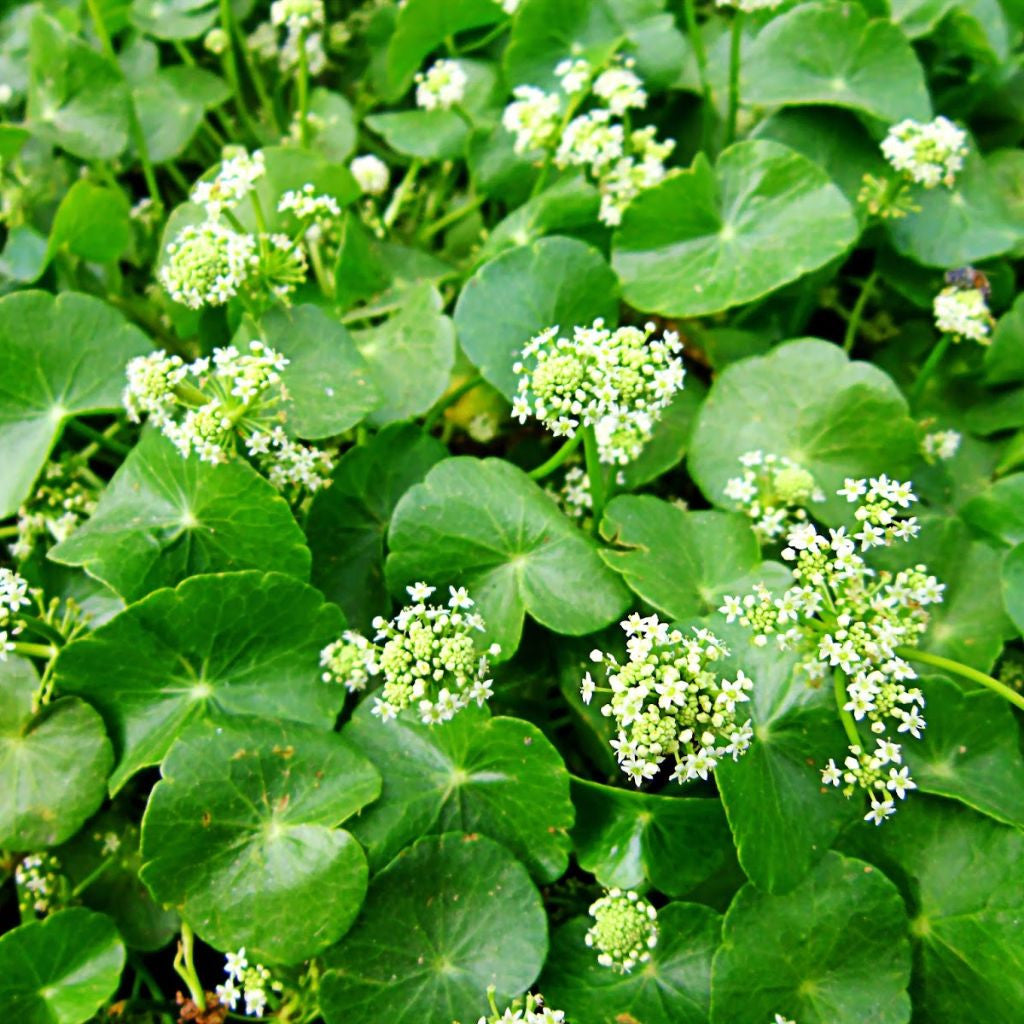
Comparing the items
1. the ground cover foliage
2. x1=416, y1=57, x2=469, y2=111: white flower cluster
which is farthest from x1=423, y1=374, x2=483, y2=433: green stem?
x1=416, y1=57, x2=469, y2=111: white flower cluster

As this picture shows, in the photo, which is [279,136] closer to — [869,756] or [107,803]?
[107,803]

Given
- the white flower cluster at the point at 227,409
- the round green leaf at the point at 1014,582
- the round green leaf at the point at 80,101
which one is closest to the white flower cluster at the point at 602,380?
the white flower cluster at the point at 227,409

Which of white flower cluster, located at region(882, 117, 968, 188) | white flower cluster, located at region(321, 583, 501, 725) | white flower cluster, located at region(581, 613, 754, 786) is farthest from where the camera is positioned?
white flower cluster, located at region(882, 117, 968, 188)

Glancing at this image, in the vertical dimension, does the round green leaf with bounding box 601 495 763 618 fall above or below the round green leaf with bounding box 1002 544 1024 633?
above

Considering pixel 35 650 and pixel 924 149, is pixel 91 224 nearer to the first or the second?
pixel 35 650

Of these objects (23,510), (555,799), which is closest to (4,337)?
(23,510)

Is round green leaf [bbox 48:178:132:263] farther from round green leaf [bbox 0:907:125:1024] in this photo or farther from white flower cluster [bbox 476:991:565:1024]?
white flower cluster [bbox 476:991:565:1024]
